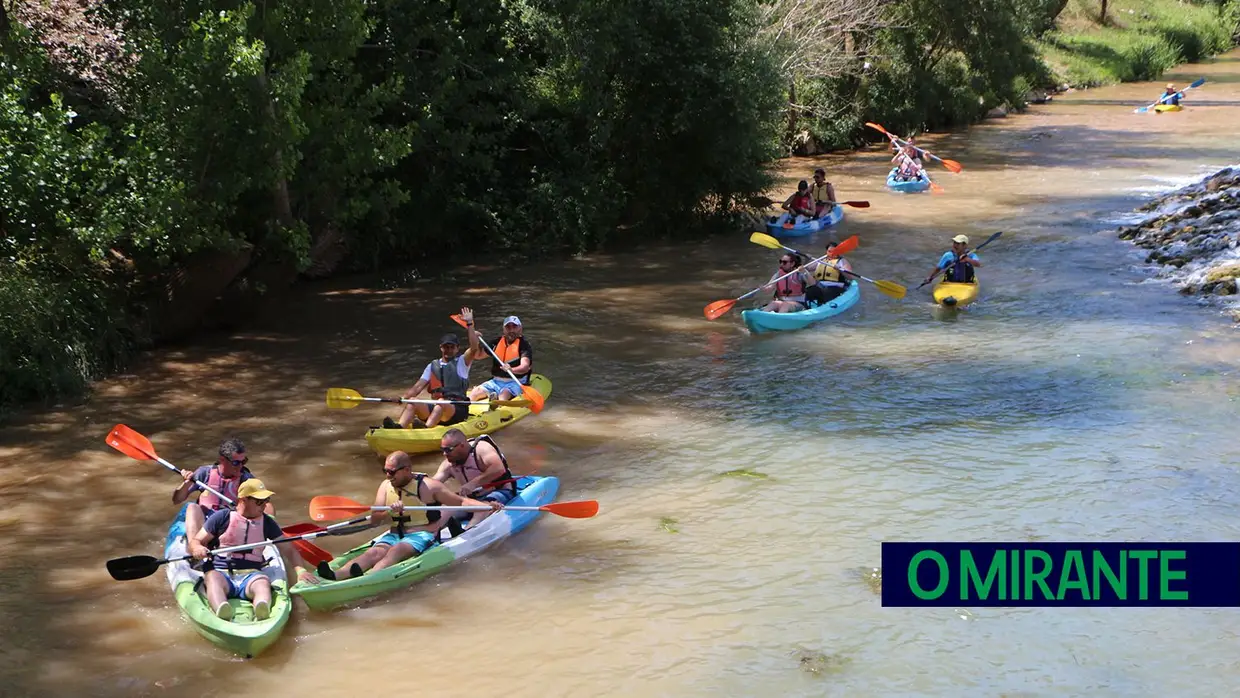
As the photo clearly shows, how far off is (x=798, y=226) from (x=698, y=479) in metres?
11.0

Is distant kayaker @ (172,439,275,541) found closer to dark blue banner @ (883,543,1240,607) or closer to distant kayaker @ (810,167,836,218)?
dark blue banner @ (883,543,1240,607)

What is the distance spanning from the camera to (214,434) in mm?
11711

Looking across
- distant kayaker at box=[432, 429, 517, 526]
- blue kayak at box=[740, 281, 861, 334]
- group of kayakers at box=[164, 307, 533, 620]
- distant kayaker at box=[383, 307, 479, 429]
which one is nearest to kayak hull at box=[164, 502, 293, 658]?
group of kayakers at box=[164, 307, 533, 620]

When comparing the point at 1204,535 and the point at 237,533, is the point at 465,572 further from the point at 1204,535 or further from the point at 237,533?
the point at 1204,535

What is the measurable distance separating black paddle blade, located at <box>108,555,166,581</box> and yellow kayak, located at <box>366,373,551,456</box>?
10.5 ft

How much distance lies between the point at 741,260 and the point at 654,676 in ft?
41.7

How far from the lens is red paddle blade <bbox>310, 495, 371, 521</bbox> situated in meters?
8.57

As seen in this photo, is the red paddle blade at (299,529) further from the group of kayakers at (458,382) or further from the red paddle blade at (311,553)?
the group of kayakers at (458,382)

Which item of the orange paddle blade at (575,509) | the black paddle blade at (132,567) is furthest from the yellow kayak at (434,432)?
the black paddle blade at (132,567)

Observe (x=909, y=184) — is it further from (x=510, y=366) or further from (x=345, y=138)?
(x=510, y=366)

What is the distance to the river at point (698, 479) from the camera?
7.63m

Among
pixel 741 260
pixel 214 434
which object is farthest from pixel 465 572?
pixel 741 260

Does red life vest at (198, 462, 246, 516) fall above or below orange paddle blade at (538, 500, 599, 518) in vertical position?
above

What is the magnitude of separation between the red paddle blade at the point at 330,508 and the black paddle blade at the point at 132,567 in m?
1.15
